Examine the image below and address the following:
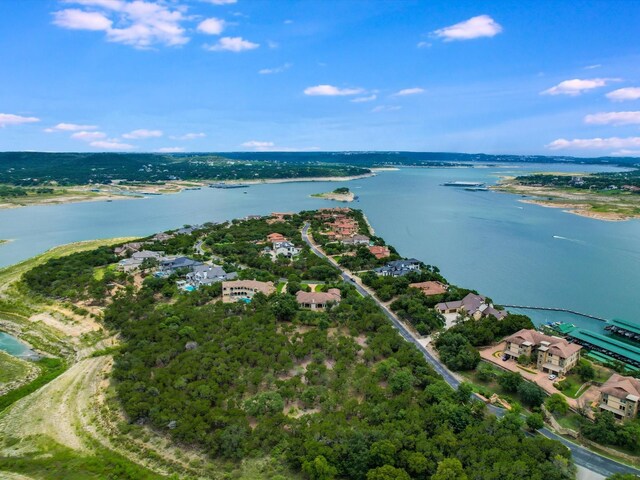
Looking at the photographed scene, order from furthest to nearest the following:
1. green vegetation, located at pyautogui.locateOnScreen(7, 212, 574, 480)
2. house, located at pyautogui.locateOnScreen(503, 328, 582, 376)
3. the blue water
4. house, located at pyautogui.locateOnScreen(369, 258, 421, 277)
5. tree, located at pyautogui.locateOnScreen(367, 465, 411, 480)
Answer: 1. house, located at pyautogui.locateOnScreen(369, 258, 421, 277)
2. the blue water
3. house, located at pyautogui.locateOnScreen(503, 328, 582, 376)
4. green vegetation, located at pyautogui.locateOnScreen(7, 212, 574, 480)
5. tree, located at pyautogui.locateOnScreen(367, 465, 411, 480)

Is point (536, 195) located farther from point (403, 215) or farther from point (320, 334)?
point (320, 334)

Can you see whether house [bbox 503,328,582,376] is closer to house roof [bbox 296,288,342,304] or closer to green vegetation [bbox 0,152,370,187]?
house roof [bbox 296,288,342,304]

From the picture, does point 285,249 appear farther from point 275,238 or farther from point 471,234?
point 471,234

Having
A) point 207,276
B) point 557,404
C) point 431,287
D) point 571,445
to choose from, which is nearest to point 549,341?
point 557,404

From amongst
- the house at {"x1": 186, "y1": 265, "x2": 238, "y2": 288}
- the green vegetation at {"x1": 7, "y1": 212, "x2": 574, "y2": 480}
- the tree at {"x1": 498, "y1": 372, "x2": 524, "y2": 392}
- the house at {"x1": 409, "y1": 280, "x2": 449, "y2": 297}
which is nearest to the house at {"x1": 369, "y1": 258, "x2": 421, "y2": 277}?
the house at {"x1": 409, "y1": 280, "x2": 449, "y2": 297}

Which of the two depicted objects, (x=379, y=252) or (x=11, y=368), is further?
(x=379, y=252)

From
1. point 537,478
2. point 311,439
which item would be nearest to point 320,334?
point 311,439
